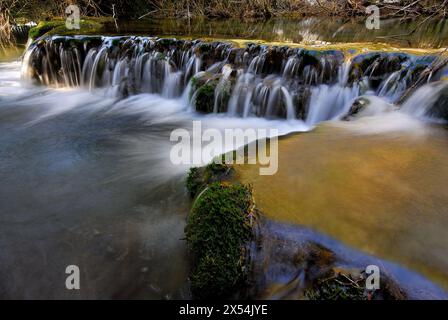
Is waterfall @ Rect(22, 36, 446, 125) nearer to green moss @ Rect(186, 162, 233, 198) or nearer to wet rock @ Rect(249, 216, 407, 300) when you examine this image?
green moss @ Rect(186, 162, 233, 198)

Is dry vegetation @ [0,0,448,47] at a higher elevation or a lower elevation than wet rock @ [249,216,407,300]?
higher

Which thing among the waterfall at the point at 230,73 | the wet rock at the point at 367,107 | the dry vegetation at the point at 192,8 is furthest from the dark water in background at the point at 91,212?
the dry vegetation at the point at 192,8

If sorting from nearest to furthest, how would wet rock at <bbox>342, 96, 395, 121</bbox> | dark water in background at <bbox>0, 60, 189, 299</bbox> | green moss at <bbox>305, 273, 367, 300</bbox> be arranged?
green moss at <bbox>305, 273, 367, 300</bbox>, dark water in background at <bbox>0, 60, 189, 299</bbox>, wet rock at <bbox>342, 96, 395, 121</bbox>

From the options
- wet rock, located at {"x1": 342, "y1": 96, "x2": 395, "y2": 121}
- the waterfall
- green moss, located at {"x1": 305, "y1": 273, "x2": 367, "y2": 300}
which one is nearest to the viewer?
green moss, located at {"x1": 305, "y1": 273, "x2": 367, "y2": 300}

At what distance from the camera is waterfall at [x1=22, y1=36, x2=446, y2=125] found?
6102mm

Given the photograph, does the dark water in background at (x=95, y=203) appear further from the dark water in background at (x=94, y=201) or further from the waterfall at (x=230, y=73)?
the waterfall at (x=230, y=73)

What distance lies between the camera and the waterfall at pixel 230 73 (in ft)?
20.0

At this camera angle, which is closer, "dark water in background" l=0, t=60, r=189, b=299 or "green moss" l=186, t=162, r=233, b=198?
"dark water in background" l=0, t=60, r=189, b=299

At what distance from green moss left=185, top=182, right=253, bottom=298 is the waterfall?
4.06 m

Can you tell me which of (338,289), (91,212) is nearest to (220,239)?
(338,289)

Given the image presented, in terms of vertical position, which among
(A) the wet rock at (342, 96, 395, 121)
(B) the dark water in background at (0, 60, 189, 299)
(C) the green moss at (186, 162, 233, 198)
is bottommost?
(B) the dark water in background at (0, 60, 189, 299)

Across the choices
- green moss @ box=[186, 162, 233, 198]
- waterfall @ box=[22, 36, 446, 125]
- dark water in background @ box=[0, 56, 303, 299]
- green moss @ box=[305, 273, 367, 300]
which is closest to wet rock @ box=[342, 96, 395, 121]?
waterfall @ box=[22, 36, 446, 125]

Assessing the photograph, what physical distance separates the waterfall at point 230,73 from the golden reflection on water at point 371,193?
7.24 ft
